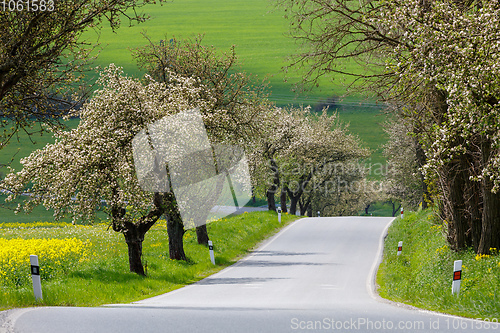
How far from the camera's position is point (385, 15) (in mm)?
11000

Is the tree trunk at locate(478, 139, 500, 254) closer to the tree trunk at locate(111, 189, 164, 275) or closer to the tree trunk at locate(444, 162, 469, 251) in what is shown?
the tree trunk at locate(444, 162, 469, 251)

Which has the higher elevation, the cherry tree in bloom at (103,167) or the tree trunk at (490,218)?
the cherry tree in bloom at (103,167)

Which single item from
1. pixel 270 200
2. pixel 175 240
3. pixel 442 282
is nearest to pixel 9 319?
pixel 442 282

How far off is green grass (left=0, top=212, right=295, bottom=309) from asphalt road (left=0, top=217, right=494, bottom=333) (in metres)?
0.84

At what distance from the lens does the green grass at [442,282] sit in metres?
9.12

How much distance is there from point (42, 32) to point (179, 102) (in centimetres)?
710

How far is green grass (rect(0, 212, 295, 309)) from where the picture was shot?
36.1 ft

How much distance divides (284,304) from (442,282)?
12.5ft

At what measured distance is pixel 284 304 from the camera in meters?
10.7

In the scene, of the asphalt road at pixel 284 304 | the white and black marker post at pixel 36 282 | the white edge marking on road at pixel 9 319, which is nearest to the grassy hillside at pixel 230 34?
the asphalt road at pixel 284 304

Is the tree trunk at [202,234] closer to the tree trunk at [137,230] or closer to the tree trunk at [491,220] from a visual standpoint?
the tree trunk at [137,230]

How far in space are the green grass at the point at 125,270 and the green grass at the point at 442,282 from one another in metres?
6.34

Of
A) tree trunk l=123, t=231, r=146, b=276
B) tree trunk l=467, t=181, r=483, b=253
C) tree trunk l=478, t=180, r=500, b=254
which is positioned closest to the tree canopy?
tree trunk l=123, t=231, r=146, b=276

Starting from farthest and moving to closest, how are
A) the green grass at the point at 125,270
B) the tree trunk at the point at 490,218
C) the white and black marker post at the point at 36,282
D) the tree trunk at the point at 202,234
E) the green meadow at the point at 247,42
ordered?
1. the green meadow at the point at 247,42
2. the tree trunk at the point at 202,234
3. the tree trunk at the point at 490,218
4. the green grass at the point at 125,270
5. the white and black marker post at the point at 36,282
